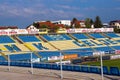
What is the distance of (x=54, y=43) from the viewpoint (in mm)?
67000

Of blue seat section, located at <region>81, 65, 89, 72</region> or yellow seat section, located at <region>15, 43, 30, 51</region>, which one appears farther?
yellow seat section, located at <region>15, 43, 30, 51</region>

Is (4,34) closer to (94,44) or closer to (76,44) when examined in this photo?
(76,44)

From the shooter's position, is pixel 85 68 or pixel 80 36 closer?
pixel 85 68

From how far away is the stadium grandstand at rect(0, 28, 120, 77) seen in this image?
55.2 m

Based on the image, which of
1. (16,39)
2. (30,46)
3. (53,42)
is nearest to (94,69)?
(30,46)

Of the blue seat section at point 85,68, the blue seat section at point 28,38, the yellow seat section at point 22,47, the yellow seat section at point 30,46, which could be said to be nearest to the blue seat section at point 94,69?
the blue seat section at point 85,68

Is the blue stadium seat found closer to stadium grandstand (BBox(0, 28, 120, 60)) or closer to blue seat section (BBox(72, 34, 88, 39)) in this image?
stadium grandstand (BBox(0, 28, 120, 60))

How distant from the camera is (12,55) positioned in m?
52.4

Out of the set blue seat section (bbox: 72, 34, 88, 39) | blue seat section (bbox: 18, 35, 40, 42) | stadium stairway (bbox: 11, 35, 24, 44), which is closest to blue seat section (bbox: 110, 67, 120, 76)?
stadium stairway (bbox: 11, 35, 24, 44)

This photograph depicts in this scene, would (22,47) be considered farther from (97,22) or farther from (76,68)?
(97,22)

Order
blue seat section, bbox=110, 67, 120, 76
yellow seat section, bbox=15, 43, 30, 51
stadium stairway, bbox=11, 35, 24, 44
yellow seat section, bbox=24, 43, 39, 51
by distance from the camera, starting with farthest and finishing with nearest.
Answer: stadium stairway, bbox=11, 35, 24, 44 → yellow seat section, bbox=24, 43, 39, 51 → yellow seat section, bbox=15, 43, 30, 51 → blue seat section, bbox=110, 67, 120, 76

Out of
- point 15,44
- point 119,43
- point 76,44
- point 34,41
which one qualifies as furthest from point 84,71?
point 119,43

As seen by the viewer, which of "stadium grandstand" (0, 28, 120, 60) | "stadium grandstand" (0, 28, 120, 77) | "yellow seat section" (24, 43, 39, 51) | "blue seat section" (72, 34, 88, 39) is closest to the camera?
"stadium grandstand" (0, 28, 120, 77)

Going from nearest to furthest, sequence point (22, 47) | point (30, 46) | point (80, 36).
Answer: point (22, 47), point (30, 46), point (80, 36)
